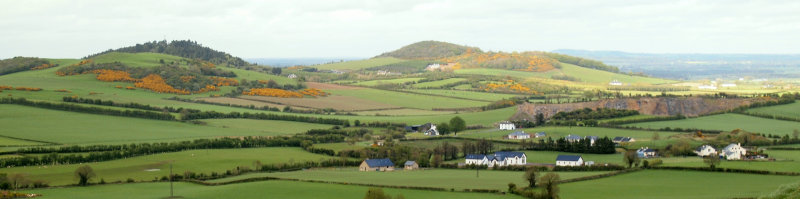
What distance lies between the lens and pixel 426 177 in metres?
59.8

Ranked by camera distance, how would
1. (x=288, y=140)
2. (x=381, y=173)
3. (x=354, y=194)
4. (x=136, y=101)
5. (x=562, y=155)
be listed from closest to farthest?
(x=354, y=194)
(x=381, y=173)
(x=562, y=155)
(x=288, y=140)
(x=136, y=101)

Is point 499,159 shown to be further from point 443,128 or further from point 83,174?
point 83,174

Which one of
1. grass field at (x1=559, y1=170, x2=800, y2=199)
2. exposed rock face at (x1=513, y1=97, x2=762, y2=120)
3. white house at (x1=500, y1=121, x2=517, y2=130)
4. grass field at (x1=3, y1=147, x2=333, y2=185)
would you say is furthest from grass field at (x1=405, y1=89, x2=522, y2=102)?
grass field at (x1=559, y1=170, x2=800, y2=199)

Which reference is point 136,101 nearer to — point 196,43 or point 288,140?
point 288,140

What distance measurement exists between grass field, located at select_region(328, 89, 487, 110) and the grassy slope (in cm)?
3195

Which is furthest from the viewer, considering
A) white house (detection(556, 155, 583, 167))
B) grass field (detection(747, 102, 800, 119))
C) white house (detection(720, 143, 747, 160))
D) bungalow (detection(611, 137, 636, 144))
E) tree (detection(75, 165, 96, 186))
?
grass field (detection(747, 102, 800, 119))

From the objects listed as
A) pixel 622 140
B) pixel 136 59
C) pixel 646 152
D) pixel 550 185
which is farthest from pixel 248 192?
pixel 136 59

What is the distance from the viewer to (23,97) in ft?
343

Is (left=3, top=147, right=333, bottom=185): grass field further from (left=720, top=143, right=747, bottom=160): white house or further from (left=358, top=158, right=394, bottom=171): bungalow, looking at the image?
(left=720, top=143, right=747, bottom=160): white house

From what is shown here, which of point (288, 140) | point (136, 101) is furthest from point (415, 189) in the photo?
point (136, 101)

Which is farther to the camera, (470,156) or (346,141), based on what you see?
(346,141)

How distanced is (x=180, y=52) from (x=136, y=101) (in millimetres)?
73004

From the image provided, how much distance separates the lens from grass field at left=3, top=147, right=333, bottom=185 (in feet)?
200

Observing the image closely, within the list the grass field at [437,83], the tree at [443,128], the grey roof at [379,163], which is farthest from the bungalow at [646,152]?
the grass field at [437,83]
